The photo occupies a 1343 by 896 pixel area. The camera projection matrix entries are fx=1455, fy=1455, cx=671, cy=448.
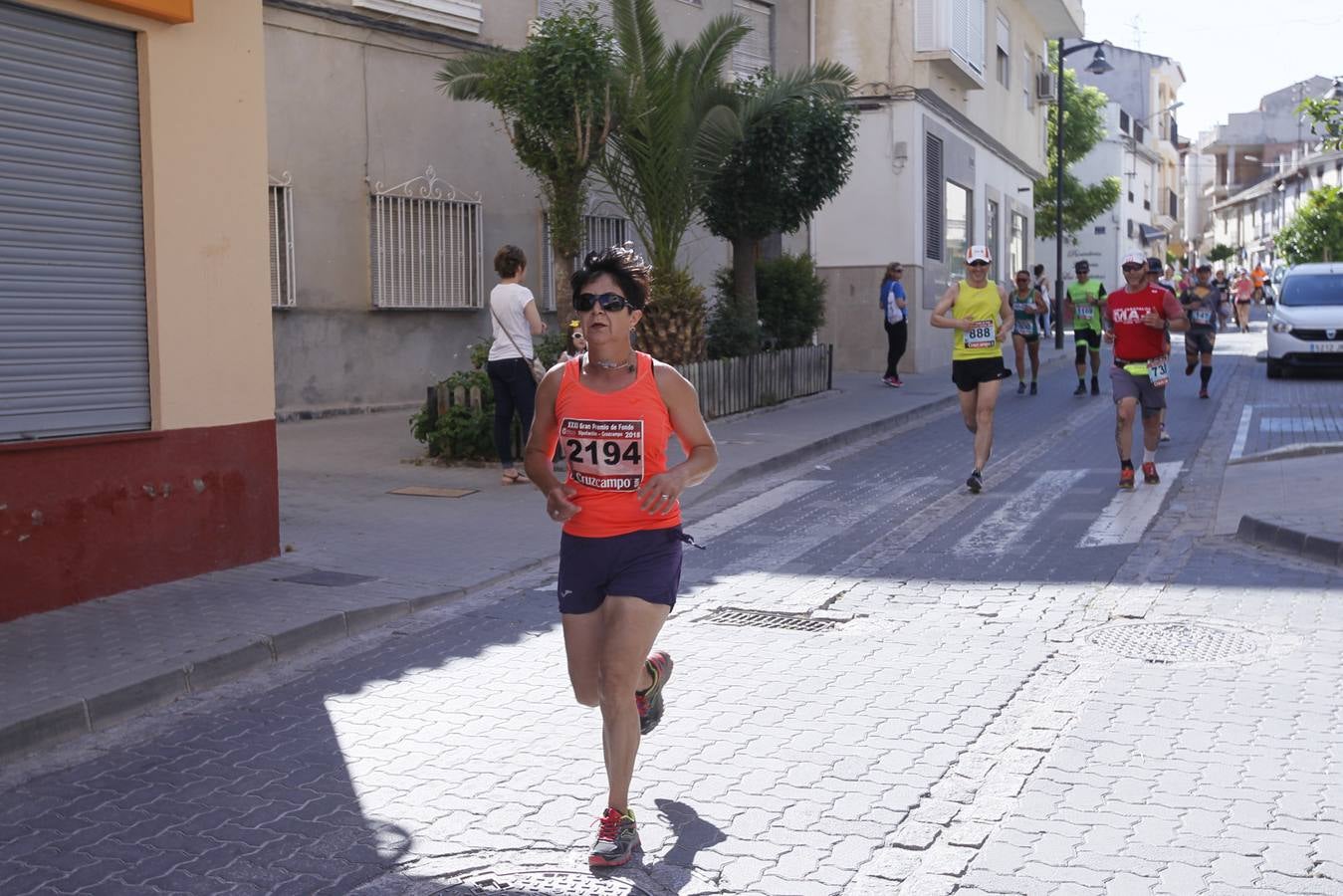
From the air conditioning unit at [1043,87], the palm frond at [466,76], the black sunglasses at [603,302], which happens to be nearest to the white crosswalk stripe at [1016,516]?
the black sunglasses at [603,302]

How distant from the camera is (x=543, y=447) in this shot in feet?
15.1

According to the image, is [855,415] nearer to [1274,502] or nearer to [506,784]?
[1274,502]

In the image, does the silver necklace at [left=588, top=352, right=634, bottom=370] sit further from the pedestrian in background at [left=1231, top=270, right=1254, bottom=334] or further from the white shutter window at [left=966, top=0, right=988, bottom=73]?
the pedestrian in background at [left=1231, top=270, right=1254, bottom=334]

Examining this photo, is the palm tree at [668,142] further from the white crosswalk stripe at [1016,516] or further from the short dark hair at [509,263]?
the white crosswalk stripe at [1016,516]

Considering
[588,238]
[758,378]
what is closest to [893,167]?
[588,238]

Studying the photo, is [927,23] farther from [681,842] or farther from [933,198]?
[681,842]

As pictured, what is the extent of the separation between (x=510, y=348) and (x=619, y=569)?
7.39 metres

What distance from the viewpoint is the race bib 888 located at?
14.4ft

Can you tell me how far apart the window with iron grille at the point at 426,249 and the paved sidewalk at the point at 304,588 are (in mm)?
3119

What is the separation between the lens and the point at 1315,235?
5609cm

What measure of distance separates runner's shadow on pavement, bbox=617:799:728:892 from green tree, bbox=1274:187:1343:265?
51376 millimetres

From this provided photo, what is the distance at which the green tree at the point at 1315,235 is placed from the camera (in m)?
53.6

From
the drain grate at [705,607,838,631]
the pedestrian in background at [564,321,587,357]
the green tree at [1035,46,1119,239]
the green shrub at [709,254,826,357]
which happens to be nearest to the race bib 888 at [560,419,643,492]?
the drain grate at [705,607,838,631]

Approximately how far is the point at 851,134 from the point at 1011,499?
8.93 metres
